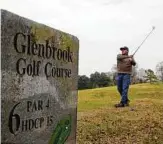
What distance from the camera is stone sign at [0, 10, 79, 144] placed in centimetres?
466

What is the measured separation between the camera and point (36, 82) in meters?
5.10

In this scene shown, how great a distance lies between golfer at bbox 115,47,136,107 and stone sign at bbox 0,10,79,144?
10.2 meters

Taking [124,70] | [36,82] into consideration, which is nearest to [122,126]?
[124,70]

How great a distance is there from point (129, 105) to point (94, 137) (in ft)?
17.4

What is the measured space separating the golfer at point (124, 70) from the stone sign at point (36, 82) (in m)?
10.2

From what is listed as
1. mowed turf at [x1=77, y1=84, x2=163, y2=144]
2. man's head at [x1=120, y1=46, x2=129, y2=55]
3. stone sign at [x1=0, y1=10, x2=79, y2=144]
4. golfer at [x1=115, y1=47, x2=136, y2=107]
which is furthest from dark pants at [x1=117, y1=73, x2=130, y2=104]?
stone sign at [x1=0, y1=10, x2=79, y2=144]

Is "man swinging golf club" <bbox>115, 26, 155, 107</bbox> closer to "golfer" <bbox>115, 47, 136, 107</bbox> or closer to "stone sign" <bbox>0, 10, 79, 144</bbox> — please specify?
"golfer" <bbox>115, 47, 136, 107</bbox>

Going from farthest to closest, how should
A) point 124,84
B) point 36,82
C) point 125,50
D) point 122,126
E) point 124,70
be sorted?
point 124,84 < point 124,70 < point 125,50 < point 122,126 < point 36,82

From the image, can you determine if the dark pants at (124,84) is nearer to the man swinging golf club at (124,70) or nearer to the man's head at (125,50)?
the man swinging golf club at (124,70)

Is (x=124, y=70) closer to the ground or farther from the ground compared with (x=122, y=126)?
farther from the ground

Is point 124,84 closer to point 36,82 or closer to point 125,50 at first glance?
point 125,50

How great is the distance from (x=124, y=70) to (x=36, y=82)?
38.2 ft

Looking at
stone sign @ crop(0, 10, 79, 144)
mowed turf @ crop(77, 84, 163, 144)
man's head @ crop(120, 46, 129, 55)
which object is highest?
man's head @ crop(120, 46, 129, 55)

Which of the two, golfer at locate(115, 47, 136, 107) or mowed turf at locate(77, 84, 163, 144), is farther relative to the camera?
golfer at locate(115, 47, 136, 107)
